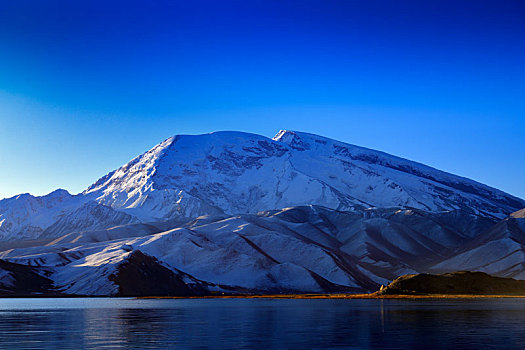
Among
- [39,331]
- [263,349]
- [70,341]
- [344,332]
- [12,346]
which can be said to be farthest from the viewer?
[39,331]

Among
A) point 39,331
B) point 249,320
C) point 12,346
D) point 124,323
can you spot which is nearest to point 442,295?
point 249,320

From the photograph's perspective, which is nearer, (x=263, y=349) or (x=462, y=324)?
(x=263, y=349)

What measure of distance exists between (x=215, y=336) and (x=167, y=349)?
1186 cm

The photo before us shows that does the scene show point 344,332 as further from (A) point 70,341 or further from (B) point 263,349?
(A) point 70,341

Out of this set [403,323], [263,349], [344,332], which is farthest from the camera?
[403,323]

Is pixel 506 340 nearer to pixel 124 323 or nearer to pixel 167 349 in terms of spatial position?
pixel 167 349

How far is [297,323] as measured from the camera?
87.1m

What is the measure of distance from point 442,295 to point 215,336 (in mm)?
138520

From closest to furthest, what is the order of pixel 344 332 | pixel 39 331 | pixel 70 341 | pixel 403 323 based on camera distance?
pixel 70 341
pixel 344 332
pixel 39 331
pixel 403 323

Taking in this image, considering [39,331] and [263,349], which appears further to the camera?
[39,331]

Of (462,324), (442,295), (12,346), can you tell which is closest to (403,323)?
(462,324)

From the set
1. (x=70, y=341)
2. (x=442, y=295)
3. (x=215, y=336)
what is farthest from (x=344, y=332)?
(x=442, y=295)

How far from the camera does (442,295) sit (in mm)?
194750

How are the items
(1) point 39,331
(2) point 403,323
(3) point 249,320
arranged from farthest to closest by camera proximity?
(3) point 249,320 < (2) point 403,323 < (1) point 39,331
